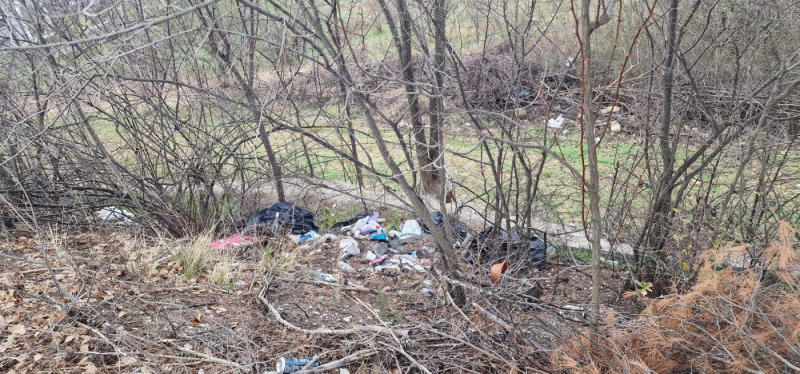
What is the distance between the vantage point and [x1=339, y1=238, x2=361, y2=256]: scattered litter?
5.35 meters

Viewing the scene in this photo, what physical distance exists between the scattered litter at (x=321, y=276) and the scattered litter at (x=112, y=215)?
1.93m

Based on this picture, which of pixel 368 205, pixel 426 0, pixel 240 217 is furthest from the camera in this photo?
pixel 368 205

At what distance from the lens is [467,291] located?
389cm

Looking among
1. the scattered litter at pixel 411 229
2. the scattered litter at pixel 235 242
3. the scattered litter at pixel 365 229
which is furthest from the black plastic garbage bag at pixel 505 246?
the scattered litter at pixel 235 242

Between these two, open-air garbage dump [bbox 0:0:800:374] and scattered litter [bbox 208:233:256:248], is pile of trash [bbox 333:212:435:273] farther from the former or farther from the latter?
scattered litter [bbox 208:233:256:248]

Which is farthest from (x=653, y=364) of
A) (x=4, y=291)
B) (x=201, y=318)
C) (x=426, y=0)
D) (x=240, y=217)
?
(x=240, y=217)

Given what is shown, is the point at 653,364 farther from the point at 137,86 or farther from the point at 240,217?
the point at 137,86

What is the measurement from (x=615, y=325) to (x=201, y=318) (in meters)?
2.40

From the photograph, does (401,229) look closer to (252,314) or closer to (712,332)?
(252,314)

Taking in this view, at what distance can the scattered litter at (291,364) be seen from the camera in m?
3.24

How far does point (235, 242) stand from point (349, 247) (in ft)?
3.12

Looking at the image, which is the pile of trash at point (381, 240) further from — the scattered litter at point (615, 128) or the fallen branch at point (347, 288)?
the scattered litter at point (615, 128)

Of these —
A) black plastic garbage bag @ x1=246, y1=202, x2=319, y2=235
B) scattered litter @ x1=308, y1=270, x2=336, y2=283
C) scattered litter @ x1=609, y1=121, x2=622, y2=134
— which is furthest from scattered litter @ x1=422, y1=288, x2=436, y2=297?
scattered litter @ x1=609, y1=121, x2=622, y2=134

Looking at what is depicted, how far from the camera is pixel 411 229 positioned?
5930 millimetres
